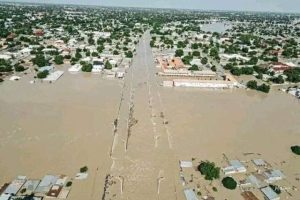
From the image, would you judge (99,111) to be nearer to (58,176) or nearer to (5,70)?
(58,176)

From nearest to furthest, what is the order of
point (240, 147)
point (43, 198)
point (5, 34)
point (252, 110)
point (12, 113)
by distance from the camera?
1. point (43, 198)
2. point (240, 147)
3. point (12, 113)
4. point (252, 110)
5. point (5, 34)

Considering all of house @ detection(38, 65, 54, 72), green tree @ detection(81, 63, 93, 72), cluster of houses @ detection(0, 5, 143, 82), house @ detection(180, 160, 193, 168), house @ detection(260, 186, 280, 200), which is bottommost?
cluster of houses @ detection(0, 5, 143, 82)

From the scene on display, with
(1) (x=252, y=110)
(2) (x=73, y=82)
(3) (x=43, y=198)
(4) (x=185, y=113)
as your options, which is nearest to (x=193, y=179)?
(3) (x=43, y=198)

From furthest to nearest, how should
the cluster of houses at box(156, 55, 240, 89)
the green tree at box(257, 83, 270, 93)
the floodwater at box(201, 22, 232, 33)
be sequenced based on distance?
the floodwater at box(201, 22, 232, 33) → the cluster of houses at box(156, 55, 240, 89) → the green tree at box(257, 83, 270, 93)

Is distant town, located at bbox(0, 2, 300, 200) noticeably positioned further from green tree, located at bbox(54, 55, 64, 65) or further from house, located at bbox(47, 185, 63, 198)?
green tree, located at bbox(54, 55, 64, 65)

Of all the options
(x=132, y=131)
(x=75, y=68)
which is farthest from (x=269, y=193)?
(x=75, y=68)

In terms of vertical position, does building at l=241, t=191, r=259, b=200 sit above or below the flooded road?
above

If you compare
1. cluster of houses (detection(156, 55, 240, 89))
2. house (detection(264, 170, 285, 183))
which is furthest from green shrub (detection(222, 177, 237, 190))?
cluster of houses (detection(156, 55, 240, 89))
